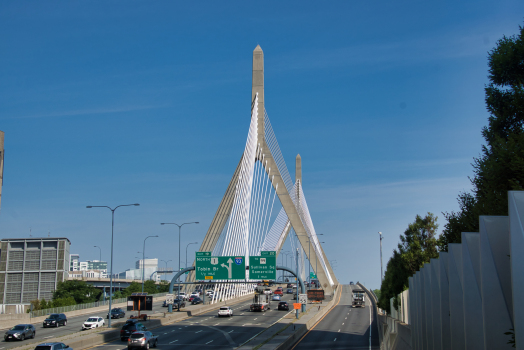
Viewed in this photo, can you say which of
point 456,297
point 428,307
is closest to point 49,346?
point 428,307

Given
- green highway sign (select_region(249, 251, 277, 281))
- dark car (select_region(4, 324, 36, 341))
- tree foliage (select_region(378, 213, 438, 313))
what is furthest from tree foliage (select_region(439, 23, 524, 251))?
green highway sign (select_region(249, 251, 277, 281))

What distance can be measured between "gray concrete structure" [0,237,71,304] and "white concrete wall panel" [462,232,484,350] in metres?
73.0

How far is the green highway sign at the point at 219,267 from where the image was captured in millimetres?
55812

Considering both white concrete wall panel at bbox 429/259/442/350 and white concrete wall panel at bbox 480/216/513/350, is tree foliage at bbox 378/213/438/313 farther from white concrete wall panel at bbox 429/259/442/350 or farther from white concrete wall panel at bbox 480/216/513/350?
white concrete wall panel at bbox 480/216/513/350

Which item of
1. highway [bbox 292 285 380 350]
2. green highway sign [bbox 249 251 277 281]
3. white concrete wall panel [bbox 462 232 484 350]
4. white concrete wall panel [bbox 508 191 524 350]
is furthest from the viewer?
green highway sign [bbox 249 251 277 281]

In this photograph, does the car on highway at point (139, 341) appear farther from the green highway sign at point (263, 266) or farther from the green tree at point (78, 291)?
the green tree at point (78, 291)

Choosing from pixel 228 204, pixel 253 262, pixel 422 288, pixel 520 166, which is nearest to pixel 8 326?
pixel 253 262

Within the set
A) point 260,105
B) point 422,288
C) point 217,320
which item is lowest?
point 217,320

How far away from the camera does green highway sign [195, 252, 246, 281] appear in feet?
183

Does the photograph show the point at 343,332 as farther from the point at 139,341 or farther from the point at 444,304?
the point at 444,304

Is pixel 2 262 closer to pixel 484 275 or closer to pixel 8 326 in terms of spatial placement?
pixel 8 326

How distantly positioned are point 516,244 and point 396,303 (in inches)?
1429

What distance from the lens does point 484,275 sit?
37.1ft

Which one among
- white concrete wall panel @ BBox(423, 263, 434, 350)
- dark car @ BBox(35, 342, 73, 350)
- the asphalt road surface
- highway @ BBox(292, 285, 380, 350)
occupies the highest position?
white concrete wall panel @ BBox(423, 263, 434, 350)
